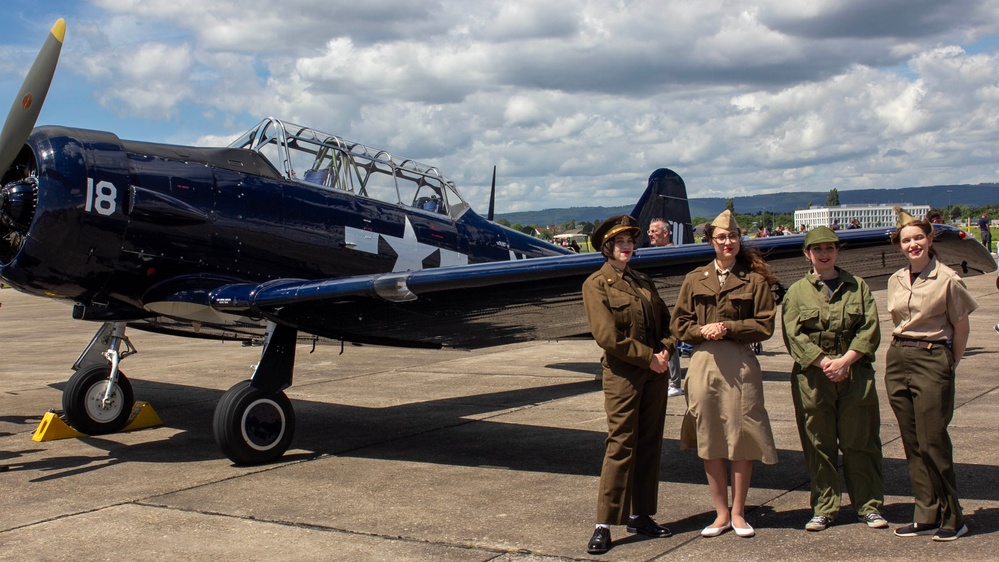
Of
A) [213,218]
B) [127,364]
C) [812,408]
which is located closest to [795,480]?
[812,408]

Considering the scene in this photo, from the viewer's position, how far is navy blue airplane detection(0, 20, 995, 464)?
5719 mm

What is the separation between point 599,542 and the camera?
4.03m

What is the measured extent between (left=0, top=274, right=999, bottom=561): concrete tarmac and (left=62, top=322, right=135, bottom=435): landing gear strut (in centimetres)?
22

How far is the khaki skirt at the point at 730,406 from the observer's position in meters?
4.17

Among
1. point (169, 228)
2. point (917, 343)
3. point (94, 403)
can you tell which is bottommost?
point (94, 403)

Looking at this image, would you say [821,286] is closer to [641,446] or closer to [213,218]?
[641,446]

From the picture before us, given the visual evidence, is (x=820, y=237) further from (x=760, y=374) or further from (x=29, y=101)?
(x=29, y=101)

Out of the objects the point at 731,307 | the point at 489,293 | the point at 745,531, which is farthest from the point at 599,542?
the point at 489,293

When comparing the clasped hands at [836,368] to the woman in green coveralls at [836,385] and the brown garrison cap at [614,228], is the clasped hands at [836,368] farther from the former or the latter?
the brown garrison cap at [614,228]

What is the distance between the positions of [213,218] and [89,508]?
8.03 feet

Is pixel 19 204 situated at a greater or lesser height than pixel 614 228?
greater

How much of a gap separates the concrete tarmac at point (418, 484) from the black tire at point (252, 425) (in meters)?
0.16

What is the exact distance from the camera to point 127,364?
12.9 metres

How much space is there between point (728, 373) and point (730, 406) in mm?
156
